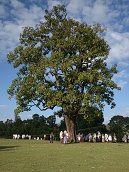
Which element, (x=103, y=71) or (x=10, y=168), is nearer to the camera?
(x=10, y=168)

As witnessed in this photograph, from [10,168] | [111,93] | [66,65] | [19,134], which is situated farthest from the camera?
[19,134]

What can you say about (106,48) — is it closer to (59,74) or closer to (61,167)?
(59,74)

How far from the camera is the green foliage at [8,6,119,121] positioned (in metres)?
45.5

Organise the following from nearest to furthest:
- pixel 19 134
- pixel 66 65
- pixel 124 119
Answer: pixel 66 65 → pixel 19 134 → pixel 124 119

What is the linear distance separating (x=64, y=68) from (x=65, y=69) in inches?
10.6

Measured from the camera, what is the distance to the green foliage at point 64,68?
149 feet

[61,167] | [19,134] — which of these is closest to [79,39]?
[61,167]

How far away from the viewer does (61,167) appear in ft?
51.6

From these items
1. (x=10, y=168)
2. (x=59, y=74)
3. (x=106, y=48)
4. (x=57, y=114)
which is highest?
(x=106, y=48)

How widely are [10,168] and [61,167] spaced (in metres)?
2.02

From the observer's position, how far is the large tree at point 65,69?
4556 centimetres

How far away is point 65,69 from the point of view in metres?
45.8

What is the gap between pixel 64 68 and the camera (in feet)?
150

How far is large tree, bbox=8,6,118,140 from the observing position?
149ft
